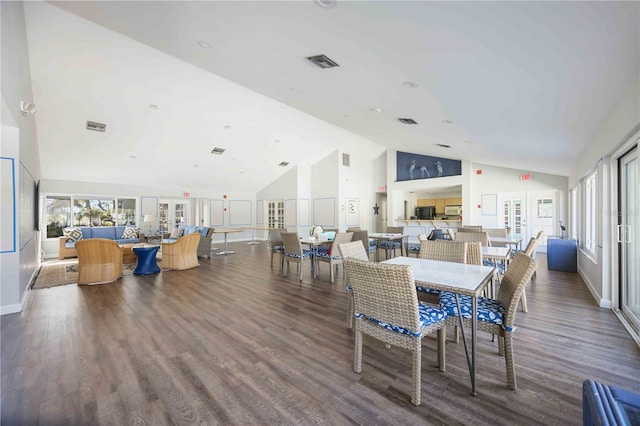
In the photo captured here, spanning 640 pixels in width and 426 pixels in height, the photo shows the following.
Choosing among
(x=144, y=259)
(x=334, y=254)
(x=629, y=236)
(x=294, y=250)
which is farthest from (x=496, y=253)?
(x=144, y=259)

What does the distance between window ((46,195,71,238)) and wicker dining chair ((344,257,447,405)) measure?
10.3 m

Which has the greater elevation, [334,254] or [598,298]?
[334,254]

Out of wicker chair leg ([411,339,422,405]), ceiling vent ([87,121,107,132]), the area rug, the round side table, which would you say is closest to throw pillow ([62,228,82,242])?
the area rug

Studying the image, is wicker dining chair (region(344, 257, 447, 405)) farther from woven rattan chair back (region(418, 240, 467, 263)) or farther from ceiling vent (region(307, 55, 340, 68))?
ceiling vent (region(307, 55, 340, 68))

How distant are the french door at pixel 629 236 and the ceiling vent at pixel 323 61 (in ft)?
10.6

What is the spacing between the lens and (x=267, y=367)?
2.21 m

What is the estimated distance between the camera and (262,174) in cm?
1120

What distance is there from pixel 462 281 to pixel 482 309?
251mm

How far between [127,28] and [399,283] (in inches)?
147

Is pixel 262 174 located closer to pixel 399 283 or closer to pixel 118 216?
pixel 118 216

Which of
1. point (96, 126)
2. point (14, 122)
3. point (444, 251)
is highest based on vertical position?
point (96, 126)

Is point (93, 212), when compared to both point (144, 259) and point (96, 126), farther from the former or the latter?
point (144, 259)

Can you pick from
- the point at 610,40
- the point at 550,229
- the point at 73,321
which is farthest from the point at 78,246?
the point at 550,229

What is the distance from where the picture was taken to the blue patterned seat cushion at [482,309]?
6.35ft
